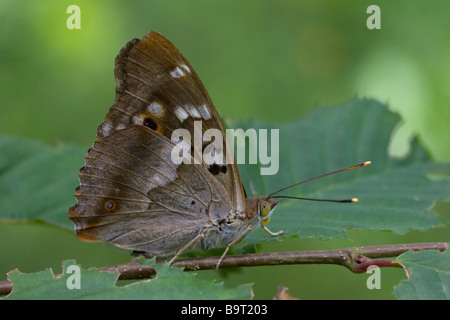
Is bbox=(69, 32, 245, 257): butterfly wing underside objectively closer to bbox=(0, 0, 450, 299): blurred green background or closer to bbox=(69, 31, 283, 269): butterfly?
bbox=(69, 31, 283, 269): butterfly

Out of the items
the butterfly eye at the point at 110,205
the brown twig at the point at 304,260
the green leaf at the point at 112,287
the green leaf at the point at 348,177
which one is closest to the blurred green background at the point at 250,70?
the green leaf at the point at 348,177

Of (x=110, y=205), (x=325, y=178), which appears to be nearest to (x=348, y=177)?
(x=325, y=178)

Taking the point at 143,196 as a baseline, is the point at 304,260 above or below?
→ below

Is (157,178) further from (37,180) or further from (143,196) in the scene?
(37,180)

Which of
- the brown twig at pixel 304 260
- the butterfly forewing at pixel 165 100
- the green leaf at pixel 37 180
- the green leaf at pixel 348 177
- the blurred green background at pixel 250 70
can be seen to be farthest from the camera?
the blurred green background at pixel 250 70

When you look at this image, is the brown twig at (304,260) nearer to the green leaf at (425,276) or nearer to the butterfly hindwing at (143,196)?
the green leaf at (425,276)
